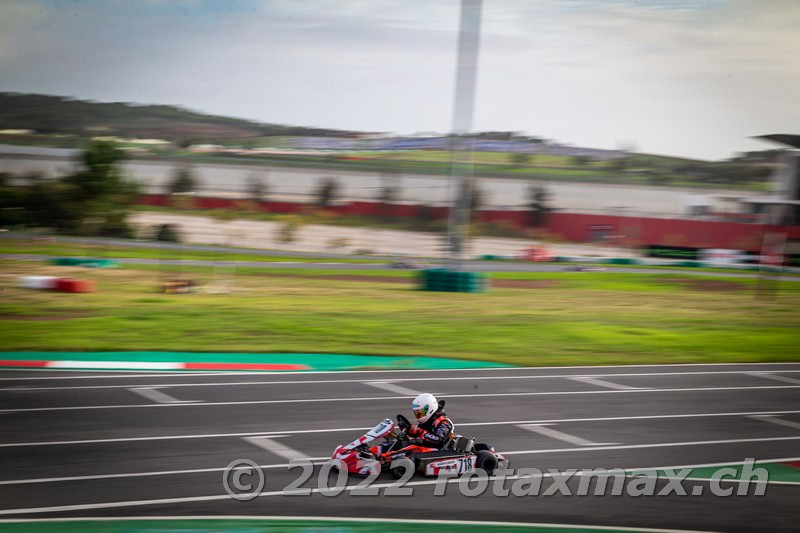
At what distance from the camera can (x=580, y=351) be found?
23500 millimetres

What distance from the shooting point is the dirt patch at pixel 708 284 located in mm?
41309

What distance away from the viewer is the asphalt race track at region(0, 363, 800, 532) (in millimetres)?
10156

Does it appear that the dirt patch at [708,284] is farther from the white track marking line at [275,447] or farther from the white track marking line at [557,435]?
the white track marking line at [275,447]

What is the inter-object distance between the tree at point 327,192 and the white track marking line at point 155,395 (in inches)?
1913

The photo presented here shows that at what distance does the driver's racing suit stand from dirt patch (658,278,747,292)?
3222cm

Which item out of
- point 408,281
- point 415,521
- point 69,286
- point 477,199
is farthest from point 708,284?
point 415,521

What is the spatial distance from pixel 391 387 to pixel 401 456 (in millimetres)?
6612

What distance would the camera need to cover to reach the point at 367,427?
14180 mm

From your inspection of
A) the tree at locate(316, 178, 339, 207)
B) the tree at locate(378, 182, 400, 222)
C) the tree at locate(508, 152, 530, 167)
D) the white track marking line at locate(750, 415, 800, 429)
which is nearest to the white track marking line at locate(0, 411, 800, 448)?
the white track marking line at locate(750, 415, 800, 429)

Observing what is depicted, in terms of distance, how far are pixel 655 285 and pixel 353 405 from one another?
29.5 m

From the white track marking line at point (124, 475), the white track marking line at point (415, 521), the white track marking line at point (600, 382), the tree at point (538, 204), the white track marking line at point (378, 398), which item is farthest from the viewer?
the tree at point (538, 204)

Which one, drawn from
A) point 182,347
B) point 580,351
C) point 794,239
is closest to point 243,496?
point 182,347

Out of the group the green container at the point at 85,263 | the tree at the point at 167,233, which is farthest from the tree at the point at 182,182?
the green container at the point at 85,263

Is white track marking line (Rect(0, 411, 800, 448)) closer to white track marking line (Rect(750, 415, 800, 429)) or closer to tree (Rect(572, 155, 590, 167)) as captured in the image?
white track marking line (Rect(750, 415, 800, 429))
